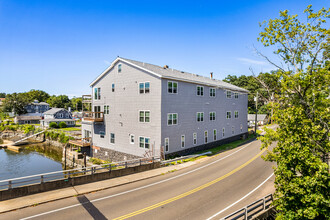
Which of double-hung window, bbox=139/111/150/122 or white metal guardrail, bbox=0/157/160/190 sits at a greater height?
double-hung window, bbox=139/111/150/122

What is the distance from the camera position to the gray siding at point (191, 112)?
24.5 metres

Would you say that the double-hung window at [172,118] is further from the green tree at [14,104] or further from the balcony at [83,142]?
the green tree at [14,104]

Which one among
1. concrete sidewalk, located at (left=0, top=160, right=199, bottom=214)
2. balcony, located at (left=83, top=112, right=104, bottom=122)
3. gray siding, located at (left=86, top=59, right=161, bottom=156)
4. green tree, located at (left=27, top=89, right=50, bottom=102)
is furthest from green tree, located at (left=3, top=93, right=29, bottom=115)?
concrete sidewalk, located at (left=0, top=160, right=199, bottom=214)

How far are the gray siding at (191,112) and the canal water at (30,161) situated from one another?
2366cm

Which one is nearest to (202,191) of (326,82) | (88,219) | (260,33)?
(88,219)

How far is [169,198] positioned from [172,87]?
14996 millimetres

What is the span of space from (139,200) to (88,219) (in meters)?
3.42

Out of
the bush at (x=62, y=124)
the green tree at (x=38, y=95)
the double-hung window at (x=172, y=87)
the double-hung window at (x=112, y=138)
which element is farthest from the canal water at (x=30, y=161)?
the green tree at (x=38, y=95)

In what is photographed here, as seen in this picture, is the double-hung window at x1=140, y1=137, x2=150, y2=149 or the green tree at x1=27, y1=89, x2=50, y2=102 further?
the green tree at x1=27, y1=89, x2=50, y2=102

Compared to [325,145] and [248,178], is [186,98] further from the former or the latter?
[325,145]

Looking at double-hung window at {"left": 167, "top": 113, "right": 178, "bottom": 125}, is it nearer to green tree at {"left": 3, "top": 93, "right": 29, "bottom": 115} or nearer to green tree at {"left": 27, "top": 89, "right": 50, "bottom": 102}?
green tree at {"left": 3, "top": 93, "right": 29, "bottom": 115}

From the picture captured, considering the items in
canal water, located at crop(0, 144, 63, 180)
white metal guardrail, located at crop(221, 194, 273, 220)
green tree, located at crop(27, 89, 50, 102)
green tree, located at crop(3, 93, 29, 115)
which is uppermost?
green tree, located at crop(27, 89, 50, 102)

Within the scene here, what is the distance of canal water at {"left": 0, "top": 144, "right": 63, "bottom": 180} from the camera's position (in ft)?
110

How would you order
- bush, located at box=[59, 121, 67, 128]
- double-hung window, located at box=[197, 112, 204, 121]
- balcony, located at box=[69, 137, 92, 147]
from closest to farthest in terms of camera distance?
double-hung window, located at box=[197, 112, 204, 121], balcony, located at box=[69, 137, 92, 147], bush, located at box=[59, 121, 67, 128]
